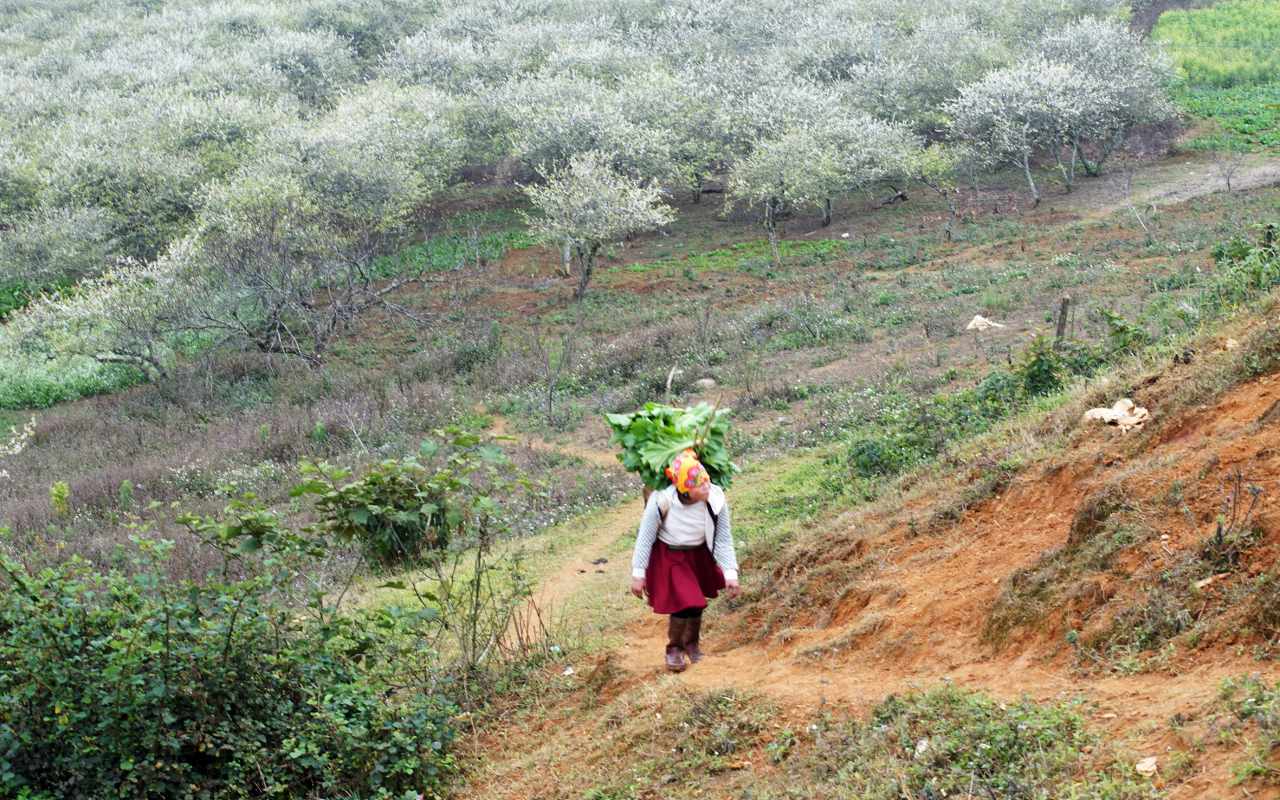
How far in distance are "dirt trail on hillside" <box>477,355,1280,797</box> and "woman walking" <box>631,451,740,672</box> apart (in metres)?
0.51

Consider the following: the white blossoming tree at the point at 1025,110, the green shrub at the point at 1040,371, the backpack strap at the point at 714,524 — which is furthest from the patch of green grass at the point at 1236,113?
the backpack strap at the point at 714,524

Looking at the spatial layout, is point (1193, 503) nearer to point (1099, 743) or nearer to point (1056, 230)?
point (1099, 743)

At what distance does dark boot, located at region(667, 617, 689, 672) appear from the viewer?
7.57m

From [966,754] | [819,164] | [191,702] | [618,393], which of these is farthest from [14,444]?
[966,754]

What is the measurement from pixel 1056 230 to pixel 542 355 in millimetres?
13222

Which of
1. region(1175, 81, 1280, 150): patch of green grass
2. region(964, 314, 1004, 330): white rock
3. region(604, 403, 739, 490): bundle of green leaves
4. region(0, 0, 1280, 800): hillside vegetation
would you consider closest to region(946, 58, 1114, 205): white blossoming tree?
region(0, 0, 1280, 800): hillside vegetation

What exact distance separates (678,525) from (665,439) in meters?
0.55

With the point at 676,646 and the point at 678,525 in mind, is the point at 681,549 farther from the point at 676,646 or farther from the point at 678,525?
the point at 676,646

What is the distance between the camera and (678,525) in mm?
7344

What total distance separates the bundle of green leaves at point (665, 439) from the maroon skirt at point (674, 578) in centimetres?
45

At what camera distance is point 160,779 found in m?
6.44

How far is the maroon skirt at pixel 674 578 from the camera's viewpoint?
24.2 feet

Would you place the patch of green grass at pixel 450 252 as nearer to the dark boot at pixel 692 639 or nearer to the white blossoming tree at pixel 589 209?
the white blossoming tree at pixel 589 209

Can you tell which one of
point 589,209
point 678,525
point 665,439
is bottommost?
point 589,209
